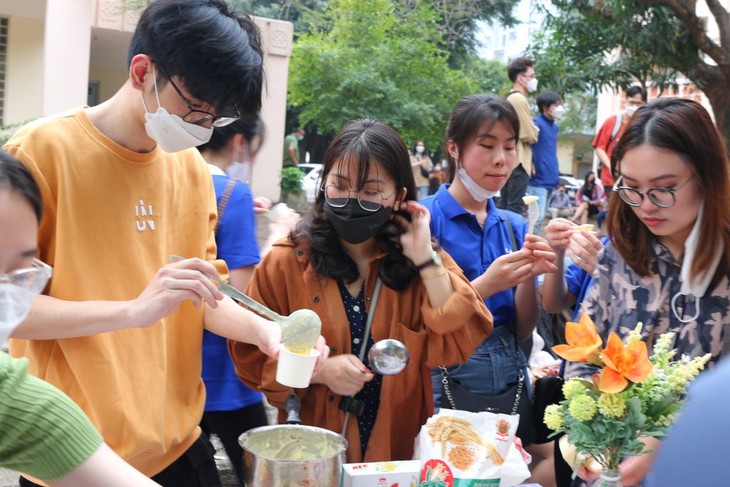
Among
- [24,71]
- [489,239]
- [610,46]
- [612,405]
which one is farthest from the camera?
[24,71]

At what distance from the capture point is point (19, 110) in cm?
1412

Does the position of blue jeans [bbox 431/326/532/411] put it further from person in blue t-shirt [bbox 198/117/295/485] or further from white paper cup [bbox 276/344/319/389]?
white paper cup [bbox 276/344/319/389]

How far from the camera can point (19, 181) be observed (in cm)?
157

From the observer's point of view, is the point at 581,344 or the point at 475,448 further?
the point at 475,448

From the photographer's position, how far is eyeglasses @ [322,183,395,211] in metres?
2.47

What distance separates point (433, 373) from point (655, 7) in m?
7.78

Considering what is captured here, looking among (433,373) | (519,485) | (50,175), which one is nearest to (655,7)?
(433,373)

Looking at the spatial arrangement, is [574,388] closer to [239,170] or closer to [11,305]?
[11,305]

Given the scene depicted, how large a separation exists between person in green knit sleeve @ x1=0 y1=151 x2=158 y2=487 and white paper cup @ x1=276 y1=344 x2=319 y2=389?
0.58 metres

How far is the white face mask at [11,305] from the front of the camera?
1496mm

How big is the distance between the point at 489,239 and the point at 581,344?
1.16 metres

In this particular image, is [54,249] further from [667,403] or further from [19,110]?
[19,110]

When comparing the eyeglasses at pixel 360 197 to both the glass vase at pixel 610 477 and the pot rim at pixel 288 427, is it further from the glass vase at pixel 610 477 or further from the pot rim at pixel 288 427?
the glass vase at pixel 610 477

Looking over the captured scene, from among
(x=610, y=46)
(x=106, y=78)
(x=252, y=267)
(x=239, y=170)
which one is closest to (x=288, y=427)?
(x=252, y=267)
